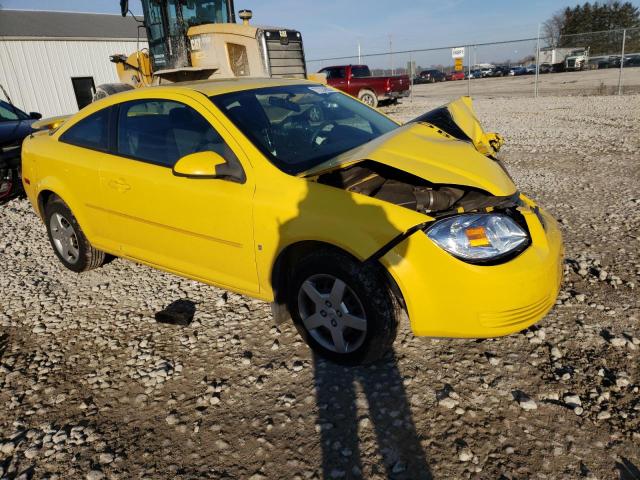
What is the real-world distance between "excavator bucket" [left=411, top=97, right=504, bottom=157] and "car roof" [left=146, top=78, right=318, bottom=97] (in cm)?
114

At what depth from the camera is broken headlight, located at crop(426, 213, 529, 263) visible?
2463 mm

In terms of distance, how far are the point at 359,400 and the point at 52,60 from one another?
23668 mm

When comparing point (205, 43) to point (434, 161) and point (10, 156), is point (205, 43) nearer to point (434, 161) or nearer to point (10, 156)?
point (10, 156)

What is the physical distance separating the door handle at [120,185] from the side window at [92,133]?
0.33 m

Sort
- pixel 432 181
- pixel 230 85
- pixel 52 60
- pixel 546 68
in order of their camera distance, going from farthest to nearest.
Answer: pixel 546 68 → pixel 52 60 → pixel 230 85 → pixel 432 181

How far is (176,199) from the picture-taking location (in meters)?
3.20

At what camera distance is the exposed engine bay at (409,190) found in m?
2.68

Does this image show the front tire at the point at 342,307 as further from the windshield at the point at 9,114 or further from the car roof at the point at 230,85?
the windshield at the point at 9,114

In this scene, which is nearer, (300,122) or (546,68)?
(300,122)

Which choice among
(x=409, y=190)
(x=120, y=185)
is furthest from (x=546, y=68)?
(x=120, y=185)

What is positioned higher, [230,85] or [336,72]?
[336,72]

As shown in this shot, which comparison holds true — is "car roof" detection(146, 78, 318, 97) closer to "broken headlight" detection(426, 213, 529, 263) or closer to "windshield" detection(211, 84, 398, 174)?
"windshield" detection(211, 84, 398, 174)

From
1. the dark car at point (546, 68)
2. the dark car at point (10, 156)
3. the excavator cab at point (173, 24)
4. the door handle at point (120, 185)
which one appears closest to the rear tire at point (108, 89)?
the excavator cab at point (173, 24)

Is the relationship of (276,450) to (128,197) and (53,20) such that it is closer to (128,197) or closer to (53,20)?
(128,197)
